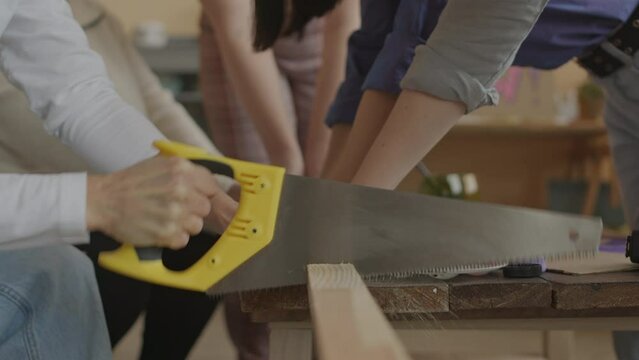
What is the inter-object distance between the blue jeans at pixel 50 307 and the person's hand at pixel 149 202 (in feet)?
0.66

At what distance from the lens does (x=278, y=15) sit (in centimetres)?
151

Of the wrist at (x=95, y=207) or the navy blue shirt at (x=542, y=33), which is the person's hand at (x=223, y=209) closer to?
the wrist at (x=95, y=207)

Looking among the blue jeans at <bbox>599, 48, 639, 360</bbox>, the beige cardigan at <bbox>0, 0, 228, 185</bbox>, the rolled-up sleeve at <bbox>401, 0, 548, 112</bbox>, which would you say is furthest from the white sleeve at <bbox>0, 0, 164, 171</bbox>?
the blue jeans at <bbox>599, 48, 639, 360</bbox>

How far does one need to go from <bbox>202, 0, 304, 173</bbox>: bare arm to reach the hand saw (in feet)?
2.73

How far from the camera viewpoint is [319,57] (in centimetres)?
228

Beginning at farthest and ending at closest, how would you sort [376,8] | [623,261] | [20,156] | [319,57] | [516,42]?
[319,57] < [20,156] < [376,8] < [623,261] < [516,42]

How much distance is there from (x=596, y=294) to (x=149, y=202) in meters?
0.52

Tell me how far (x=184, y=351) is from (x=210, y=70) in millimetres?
765

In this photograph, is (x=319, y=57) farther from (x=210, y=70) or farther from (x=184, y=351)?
(x=184, y=351)

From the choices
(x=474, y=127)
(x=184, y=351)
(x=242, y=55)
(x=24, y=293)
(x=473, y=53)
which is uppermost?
(x=473, y=53)

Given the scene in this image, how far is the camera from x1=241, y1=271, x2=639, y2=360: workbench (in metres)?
1.15

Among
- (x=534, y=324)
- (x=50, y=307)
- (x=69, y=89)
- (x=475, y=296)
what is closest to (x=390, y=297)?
(x=475, y=296)

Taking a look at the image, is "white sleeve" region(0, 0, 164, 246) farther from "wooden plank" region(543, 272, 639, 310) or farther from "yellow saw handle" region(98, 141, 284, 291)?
"wooden plank" region(543, 272, 639, 310)

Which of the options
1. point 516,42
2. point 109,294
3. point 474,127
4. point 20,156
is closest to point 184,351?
point 109,294
